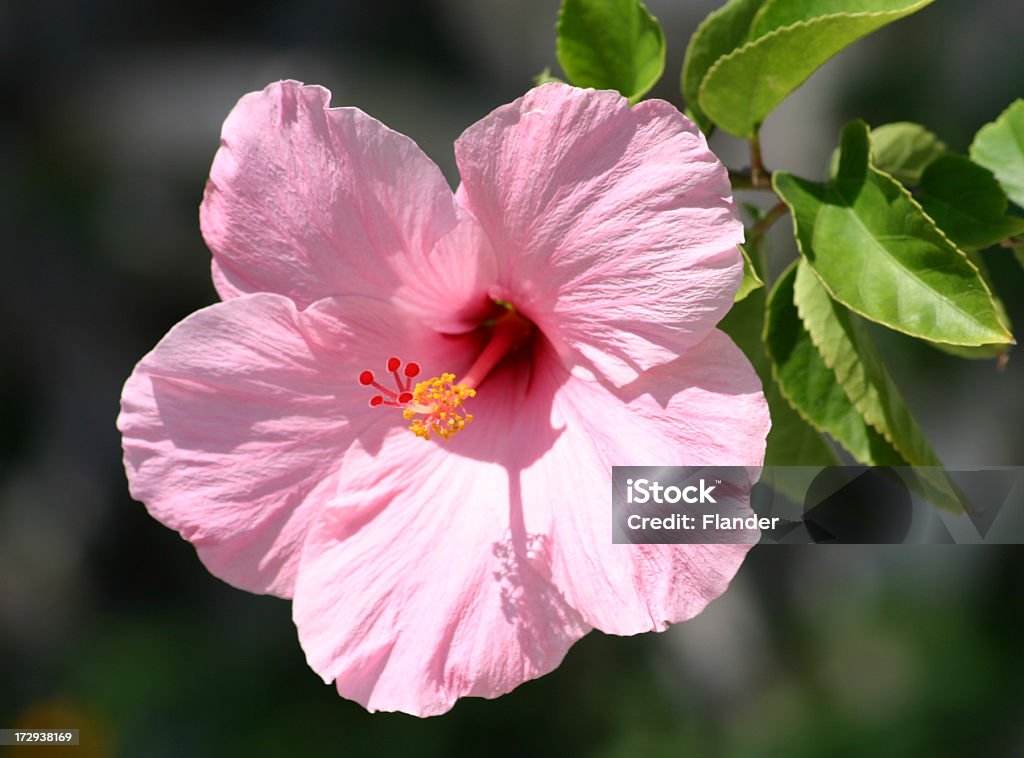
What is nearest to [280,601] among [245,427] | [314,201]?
[245,427]

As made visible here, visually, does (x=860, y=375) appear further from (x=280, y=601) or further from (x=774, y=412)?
→ (x=280, y=601)

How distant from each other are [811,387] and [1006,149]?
0.42 meters

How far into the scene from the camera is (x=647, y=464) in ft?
3.21

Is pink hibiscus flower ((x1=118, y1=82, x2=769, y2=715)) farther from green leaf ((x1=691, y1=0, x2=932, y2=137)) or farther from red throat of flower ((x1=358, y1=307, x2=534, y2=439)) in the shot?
green leaf ((x1=691, y1=0, x2=932, y2=137))

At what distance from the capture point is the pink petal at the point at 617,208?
2.94ft

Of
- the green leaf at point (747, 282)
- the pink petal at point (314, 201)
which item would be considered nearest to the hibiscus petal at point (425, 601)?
the pink petal at point (314, 201)

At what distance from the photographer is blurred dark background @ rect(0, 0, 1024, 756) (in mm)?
3447

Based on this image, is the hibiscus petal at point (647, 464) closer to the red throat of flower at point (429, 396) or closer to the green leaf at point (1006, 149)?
the red throat of flower at point (429, 396)

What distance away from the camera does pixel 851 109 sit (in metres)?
3.85

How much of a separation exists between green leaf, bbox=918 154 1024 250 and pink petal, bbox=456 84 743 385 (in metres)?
0.36

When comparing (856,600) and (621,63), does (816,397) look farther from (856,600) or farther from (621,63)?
(856,600)

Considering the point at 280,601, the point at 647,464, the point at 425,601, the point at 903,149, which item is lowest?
the point at 280,601

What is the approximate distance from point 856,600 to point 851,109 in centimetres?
194

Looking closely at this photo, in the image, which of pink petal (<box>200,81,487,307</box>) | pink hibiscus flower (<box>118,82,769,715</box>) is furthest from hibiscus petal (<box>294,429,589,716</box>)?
pink petal (<box>200,81,487,307</box>)
